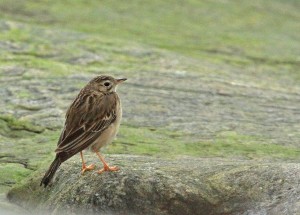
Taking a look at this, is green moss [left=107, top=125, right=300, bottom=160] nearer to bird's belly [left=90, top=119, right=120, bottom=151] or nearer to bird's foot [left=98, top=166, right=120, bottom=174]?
bird's belly [left=90, top=119, right=120, bottom=151]

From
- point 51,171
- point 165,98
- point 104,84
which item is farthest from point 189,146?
point 51,171

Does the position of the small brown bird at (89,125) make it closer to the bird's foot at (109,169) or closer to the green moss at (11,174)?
the bird's foot at (109,169)

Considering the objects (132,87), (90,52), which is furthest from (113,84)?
(90,52)

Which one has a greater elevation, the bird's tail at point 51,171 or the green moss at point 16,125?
the bird's tail at point 51,171

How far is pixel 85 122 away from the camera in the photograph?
8.53m

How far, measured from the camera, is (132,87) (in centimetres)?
1303

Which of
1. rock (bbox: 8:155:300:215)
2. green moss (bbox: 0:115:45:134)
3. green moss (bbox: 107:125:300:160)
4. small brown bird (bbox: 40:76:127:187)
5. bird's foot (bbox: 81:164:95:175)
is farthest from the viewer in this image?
green moss (bbox: 0:115:45:134)

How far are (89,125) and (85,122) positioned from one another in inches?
1.9

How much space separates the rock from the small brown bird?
0.62 ft

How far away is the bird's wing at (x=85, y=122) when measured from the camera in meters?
8.25

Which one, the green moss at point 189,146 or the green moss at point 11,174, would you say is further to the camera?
the green moss at point 189,146

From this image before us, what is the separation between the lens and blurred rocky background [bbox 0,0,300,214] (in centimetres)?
802

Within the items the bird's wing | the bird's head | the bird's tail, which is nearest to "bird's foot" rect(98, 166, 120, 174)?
the bird's wing

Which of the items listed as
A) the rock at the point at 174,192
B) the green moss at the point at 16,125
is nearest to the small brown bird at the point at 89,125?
the rock at the point at 174,192
